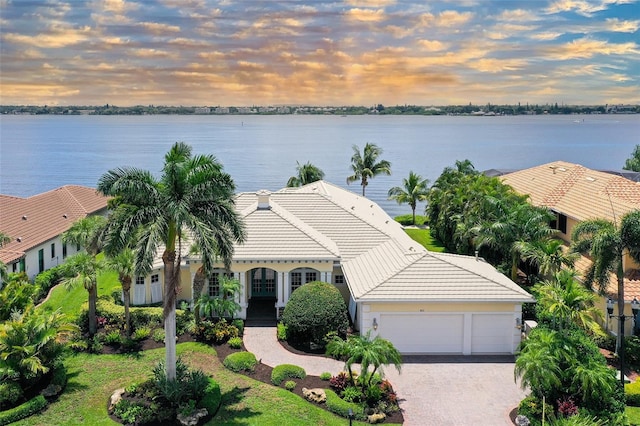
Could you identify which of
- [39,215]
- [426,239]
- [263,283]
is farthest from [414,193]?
[39,215]

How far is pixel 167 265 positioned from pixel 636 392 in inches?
649

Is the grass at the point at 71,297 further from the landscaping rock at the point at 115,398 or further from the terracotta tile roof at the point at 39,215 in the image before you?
the landscaping rock at the point at 115,398

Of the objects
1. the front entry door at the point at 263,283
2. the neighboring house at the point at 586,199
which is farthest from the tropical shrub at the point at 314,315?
the neighboring house at the point at 586,199

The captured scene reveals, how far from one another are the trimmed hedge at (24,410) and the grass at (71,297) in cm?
920

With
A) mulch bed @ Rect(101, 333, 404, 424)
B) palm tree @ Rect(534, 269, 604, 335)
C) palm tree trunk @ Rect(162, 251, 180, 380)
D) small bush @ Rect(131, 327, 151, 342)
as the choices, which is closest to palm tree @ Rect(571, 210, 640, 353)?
palm tree @ Rect(534, 269, 604, 335)

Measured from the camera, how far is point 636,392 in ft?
65.6

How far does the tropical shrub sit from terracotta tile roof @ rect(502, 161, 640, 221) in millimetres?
13777

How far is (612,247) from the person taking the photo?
22000 millimetres

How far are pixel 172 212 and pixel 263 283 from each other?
1350cm

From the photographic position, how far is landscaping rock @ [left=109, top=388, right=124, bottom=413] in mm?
19009

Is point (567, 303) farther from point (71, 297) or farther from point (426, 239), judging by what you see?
point (426, 239)

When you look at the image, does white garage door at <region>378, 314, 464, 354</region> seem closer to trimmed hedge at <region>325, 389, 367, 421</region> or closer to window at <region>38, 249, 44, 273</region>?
trimmed hedge at <region>325, 389, 367, 421</region>

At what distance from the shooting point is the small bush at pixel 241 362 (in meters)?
22.2

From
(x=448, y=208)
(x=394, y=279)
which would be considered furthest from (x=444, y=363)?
(x=448, y=208)
